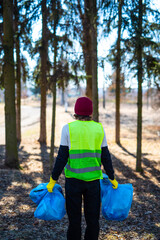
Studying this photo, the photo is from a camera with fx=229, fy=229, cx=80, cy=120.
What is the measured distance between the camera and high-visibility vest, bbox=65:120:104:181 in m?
2.71

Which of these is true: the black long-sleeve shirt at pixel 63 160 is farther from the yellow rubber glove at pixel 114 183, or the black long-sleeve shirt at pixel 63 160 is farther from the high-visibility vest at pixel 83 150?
the yellow rubber glove at pixel 114 183

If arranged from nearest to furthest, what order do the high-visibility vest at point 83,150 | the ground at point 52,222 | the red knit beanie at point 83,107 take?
the high-visibility vest at point 83,150 → the red knit beanie at point 83,107 → the ground at point 52,222

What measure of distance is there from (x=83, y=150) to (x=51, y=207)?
2.88 feet

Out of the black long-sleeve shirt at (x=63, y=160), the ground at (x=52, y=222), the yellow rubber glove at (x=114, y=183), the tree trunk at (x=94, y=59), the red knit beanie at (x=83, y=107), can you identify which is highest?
the tree trunk at (x=94, y=59)

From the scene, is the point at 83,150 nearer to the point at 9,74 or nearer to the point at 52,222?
the point at 52,222

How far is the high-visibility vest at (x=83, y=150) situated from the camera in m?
2.71

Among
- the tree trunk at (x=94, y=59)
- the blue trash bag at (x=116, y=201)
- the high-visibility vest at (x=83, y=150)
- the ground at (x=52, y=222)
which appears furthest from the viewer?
the tree trunk at (x=94, y=59)

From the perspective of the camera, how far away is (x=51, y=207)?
2922 mm

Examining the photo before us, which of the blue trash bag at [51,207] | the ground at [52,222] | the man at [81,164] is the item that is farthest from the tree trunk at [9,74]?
the man at [81,164]

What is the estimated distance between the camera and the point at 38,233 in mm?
3826

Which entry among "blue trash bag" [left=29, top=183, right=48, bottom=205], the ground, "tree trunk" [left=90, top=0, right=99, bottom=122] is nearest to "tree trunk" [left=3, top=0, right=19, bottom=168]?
the ground

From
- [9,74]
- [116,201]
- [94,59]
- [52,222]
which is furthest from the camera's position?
[9,74]

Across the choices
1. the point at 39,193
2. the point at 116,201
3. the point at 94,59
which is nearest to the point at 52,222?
the point at 39,193

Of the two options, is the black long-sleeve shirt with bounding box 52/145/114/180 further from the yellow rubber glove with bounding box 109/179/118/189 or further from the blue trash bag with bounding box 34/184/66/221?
the blue trash bag with bounding box 34/184/66/221
